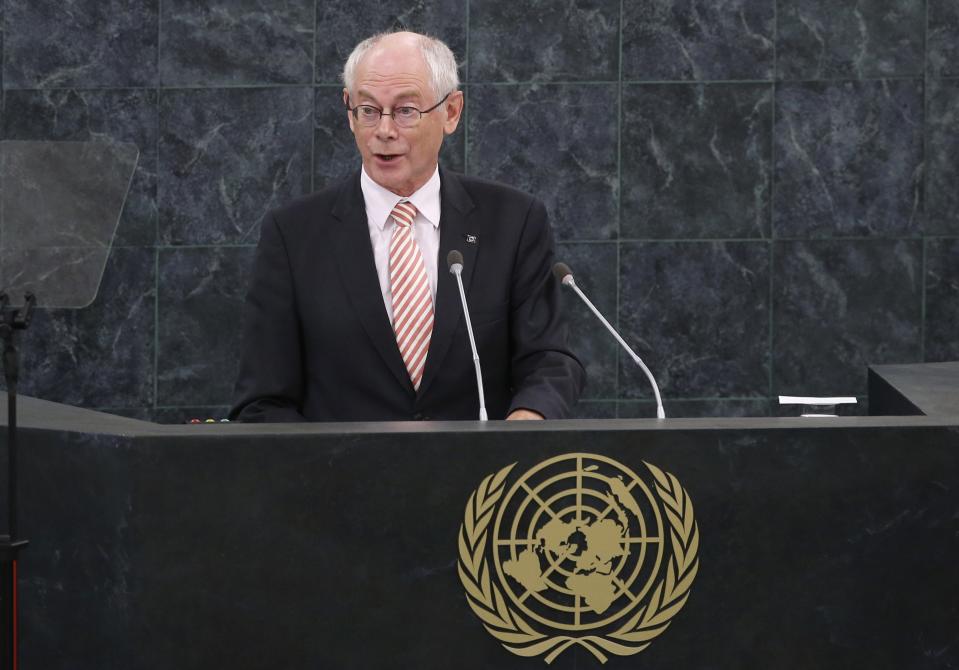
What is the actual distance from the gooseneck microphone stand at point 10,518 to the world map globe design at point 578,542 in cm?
68

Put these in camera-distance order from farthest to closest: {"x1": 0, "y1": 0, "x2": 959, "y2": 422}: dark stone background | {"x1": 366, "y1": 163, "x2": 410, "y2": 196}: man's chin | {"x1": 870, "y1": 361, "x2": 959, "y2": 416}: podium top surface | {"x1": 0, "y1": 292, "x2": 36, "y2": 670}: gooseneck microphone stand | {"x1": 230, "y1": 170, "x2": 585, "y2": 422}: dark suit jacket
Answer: {"x1": 0, "y1": 0, "x2": 959, "y2": 422}: dark stone background < {"x1": 366, "y1": 163, "x2": 410, "y2": 196}: man's chin < {"x1": 230, "y1": 170, "x2": 585, "y2": 422}: dark suit jacket < {"x1": 870, "y1": 361, "x2": 959, "y2": 416}: podium top surface < {"x1": 0, "y1": 292, "x2": 36, "y2": 670}: gooseneck microphone stand

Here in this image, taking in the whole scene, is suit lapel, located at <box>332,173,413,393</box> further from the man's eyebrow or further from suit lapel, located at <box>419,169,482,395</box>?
the man's eyebrow

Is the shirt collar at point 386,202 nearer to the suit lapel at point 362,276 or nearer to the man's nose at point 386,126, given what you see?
the suit lapel at point 362,276

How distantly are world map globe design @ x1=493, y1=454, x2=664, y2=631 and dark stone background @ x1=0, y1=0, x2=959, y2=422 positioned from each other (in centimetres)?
394

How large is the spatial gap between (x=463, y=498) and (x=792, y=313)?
415cm

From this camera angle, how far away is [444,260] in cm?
300

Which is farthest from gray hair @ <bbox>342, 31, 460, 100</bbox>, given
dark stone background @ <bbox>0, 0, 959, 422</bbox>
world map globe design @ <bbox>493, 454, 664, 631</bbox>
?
dark stone background @ <bbox>0, 0, 959, 422</bbox>

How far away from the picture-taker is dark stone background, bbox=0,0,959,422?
19.4ft

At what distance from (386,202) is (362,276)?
0.66ft

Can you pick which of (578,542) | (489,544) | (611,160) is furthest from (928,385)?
(611,160)

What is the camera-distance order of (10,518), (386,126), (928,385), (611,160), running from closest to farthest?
(10,518)
(928,385)
(386,126)
(611,160)

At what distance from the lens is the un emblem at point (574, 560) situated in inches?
80.5

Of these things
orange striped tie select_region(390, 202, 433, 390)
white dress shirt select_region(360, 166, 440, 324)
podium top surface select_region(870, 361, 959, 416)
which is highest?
white dress shirt select_region(360, 166, 440, 324)

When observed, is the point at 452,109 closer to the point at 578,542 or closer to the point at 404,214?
the point at 404,214
